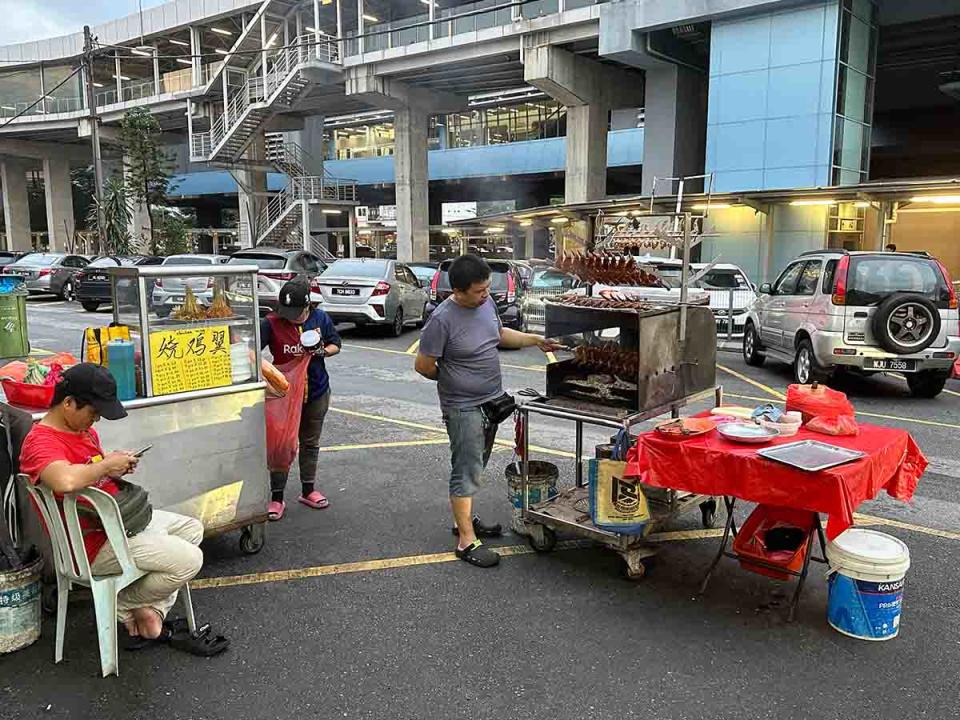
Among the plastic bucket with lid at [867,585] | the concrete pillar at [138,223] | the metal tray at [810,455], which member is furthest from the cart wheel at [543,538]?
the concrete pillar at [138,223]

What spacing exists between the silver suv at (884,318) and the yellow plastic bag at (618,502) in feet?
20.8

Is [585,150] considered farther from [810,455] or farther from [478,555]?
[810,455]

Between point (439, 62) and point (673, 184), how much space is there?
9.83 m

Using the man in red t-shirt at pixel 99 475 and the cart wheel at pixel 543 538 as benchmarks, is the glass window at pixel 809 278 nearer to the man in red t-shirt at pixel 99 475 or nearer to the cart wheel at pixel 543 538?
the cart wheel at pixel 543 538

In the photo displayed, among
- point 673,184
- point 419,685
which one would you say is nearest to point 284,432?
point 419,685

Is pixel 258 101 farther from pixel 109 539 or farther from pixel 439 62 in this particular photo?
pixel 109 539

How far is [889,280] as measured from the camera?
9.54m

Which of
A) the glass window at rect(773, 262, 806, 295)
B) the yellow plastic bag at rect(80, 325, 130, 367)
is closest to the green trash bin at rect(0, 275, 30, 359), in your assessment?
the yellow plastic bag at rect(80, 325, 130, 367)

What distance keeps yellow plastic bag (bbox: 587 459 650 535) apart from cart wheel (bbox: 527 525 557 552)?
0.39 metres

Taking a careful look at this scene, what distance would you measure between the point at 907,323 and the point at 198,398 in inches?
333

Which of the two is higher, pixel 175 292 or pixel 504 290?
pixel 175 292

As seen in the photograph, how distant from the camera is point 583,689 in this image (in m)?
3.36

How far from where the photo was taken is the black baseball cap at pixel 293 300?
17.1ft

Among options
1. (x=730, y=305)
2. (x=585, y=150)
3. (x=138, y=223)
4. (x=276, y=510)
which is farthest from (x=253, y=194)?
(x=276, y=510)
